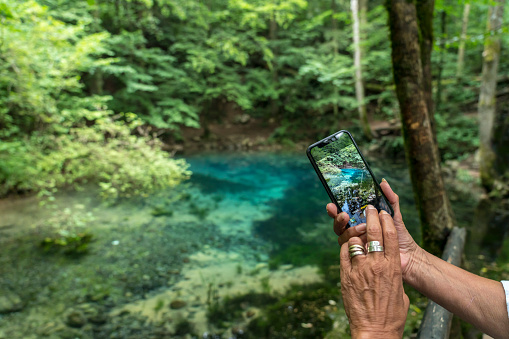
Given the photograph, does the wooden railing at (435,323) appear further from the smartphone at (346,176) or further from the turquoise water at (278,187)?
the turquoise water at (278,187)

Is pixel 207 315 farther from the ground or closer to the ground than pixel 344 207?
closer to the ground

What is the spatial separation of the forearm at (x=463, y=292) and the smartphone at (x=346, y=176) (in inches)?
13.0

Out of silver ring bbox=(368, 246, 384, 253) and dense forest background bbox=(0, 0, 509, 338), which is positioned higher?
silver ring bbox=(368, 246, 384, 253)

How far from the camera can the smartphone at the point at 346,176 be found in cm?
103

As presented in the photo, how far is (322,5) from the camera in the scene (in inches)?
705

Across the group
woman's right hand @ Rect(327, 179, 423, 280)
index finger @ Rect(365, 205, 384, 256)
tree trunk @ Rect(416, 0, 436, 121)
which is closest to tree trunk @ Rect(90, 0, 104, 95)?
tree trunk @ Rect(416, 0, 436, 121)

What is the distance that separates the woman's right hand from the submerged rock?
4456 mm

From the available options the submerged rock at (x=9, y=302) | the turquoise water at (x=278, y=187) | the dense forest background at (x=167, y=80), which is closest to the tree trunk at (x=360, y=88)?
the dense forest background at (x=167, y=80)

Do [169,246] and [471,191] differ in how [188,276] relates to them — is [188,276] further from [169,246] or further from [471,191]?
[471,191]

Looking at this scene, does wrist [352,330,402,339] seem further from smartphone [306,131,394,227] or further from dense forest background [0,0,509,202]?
dense forest background [0,0,509,202]

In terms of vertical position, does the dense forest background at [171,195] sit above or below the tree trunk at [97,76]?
below

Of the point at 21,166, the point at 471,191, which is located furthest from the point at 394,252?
the point at 471,191

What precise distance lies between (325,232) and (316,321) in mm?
2878

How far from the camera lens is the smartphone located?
3.37 ft
